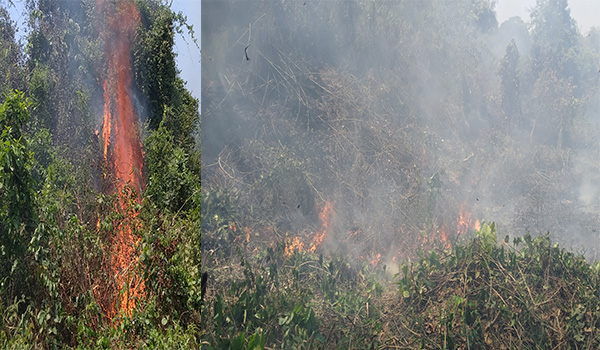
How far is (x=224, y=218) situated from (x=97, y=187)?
12.1 ft

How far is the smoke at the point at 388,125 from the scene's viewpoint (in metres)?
2.64

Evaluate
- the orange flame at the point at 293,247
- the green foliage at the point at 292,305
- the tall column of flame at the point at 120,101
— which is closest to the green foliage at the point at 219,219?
the green foliage at the point at 292,305

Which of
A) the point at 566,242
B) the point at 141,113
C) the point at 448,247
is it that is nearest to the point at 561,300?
the point at 566,242

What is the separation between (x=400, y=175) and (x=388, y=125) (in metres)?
0.26

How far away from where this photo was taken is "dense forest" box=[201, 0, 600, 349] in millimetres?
2619

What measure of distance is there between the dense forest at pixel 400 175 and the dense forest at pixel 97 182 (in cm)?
119

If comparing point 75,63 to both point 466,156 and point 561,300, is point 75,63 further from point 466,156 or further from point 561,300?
point 561,300

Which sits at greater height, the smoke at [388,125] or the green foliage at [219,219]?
the smoke at [388,125]

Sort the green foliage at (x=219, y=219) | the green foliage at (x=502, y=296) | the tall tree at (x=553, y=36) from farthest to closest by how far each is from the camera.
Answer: the green foliage at (x=219, y=219), the tall tree at (x=553, y=36), the green foliage at (x=502, y=296)

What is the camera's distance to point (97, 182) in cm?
611

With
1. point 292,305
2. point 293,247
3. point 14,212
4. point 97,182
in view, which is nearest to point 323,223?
point 293,247

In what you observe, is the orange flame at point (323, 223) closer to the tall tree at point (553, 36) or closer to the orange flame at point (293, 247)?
the orange flame at point (293, 247)

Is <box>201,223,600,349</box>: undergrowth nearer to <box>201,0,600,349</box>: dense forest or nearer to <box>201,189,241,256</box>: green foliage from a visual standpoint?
<box>201,0,600,349</box>: dense forest

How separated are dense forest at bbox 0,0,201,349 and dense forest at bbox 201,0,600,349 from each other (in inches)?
47.0
